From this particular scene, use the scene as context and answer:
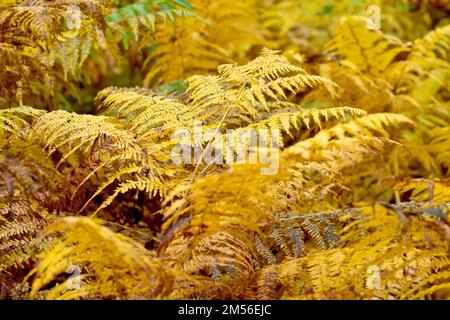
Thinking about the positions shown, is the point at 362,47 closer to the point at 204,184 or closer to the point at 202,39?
the point at 202,39

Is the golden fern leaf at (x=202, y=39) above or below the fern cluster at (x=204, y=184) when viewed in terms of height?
above

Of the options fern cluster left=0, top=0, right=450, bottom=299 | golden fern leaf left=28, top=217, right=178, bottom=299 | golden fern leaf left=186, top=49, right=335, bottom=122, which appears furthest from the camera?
golden fern leaf left=186, top=49, right=335, bottom=122

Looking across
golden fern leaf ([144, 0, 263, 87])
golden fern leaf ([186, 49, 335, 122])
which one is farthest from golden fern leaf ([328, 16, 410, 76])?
golden fern leaf ([186, 49, 335, 122])

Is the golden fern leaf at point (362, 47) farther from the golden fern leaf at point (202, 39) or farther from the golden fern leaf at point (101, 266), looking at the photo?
the golden fern leaf at point (101, 266)

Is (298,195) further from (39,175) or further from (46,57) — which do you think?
(46,57)

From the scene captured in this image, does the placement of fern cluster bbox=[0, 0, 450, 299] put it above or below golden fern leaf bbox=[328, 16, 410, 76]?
below

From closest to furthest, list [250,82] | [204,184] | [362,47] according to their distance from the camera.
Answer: [204,184], [250,82], [362,47]

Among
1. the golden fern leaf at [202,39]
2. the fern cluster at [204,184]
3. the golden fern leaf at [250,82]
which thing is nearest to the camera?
the fern cluster at [204,184]

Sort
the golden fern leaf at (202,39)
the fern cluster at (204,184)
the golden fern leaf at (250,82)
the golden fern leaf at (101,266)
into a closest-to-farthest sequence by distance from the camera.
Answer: the golden fern leaf at (101,266) → the fern cluster at (204,184) → the golden fern leaf at (250,82) → the golden fern leaf at (202,39)

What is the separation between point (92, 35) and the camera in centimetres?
250

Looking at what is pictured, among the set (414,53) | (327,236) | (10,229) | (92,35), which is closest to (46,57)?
(92,35)

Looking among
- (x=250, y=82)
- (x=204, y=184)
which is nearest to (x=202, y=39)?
(x=250, y=82)

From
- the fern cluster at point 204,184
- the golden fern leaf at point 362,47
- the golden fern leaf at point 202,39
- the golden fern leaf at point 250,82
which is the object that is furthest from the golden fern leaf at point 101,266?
the golden fern leaf at point 362,47

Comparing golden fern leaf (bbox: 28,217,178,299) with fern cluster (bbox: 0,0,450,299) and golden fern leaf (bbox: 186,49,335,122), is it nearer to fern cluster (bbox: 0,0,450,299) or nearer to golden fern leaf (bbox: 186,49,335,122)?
fern cluster (bbox: 0,0,450,299)
